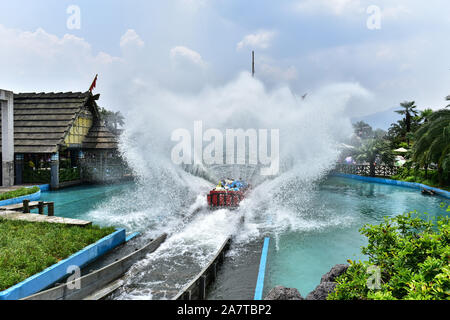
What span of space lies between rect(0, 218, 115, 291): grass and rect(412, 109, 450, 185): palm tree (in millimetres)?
18507

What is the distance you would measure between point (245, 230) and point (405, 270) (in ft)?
27.2

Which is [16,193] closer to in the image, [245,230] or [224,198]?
[224,198]

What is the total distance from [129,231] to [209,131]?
1433cm

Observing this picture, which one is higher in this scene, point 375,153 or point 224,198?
point 375,153

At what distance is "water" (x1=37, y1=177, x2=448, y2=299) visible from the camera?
7.07m

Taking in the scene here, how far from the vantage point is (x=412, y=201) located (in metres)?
17.6

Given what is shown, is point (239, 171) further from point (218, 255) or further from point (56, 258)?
point (56, 258)

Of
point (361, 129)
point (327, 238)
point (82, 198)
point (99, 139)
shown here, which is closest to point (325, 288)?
point (327, 238)

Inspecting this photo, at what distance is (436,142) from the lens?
57.4ft

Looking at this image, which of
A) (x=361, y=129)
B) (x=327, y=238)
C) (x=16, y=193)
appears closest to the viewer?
(x=327, y=238)

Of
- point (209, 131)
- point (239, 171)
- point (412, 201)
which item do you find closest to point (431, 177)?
point (412, 201)

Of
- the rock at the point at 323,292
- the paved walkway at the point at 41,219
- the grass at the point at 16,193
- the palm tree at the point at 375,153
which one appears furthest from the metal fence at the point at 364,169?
the grass at the point at 16,193

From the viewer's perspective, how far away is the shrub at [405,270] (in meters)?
2.50

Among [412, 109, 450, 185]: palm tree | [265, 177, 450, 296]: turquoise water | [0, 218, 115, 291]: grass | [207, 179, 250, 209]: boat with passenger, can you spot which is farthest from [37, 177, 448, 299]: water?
[412, 109, 450, 185]: palm tree
